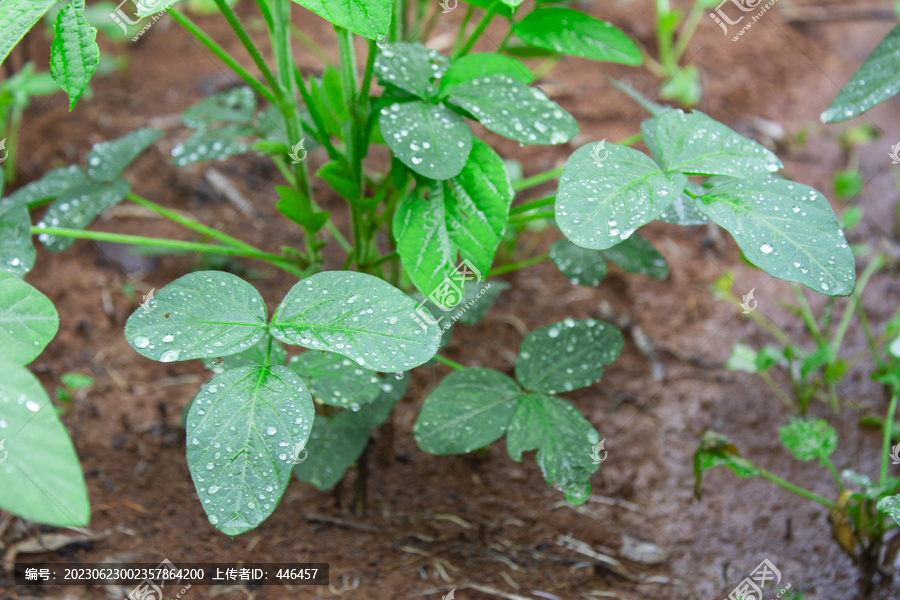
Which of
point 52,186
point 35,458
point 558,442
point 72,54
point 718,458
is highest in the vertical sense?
point 72,54

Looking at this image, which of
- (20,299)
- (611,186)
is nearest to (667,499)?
(611,186)

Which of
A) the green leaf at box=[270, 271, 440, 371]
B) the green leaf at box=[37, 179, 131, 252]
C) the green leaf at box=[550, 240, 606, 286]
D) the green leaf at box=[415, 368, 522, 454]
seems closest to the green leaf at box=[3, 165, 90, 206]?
the green leaf at box=[37, 179, 131, 252]

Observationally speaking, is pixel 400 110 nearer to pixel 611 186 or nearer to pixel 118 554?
pixel 611 186

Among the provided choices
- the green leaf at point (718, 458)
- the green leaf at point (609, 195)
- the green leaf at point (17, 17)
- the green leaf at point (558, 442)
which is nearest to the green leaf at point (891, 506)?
the green leaf at point (718, 458)

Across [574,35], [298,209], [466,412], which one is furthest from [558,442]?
[574,35]

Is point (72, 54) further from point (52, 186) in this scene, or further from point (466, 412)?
point (466, 412)

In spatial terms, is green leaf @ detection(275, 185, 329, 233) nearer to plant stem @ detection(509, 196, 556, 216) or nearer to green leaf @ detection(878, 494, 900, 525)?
plant stem @ detection(509, 196, 556, 216)
